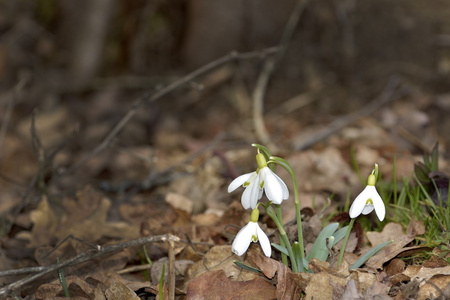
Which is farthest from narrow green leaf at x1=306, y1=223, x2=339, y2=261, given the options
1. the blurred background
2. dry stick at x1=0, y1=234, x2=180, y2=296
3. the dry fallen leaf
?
the blurred background

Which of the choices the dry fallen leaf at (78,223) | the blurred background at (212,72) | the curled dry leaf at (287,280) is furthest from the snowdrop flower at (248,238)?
the blurred background at (212,72)

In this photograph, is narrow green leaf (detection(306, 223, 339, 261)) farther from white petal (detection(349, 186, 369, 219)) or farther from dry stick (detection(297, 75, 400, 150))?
dry stick (detection(297, 75, 400, 150))

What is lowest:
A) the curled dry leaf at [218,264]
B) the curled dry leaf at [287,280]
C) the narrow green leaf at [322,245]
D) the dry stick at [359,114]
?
the curled dry leaf at [218,264]

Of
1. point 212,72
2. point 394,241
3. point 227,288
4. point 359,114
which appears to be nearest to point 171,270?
point 227,288

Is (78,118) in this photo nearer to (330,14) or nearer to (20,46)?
(20,46)

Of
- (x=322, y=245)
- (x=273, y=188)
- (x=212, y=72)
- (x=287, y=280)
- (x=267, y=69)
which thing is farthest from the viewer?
(x=212, y=72)

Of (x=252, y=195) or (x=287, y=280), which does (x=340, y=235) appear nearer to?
(x=287, y=280)

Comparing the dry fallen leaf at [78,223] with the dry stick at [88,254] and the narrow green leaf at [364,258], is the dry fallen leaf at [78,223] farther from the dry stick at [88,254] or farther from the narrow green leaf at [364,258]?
the narrow green leaf at [364,258]
